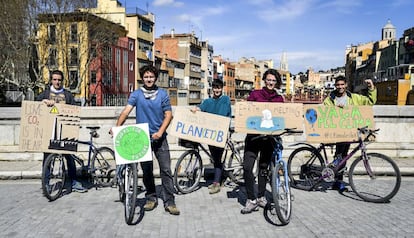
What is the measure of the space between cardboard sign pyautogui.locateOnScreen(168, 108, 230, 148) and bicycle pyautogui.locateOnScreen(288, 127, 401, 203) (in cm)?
148

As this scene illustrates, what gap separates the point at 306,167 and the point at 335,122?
98cm

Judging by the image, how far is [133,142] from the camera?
586 centimetres

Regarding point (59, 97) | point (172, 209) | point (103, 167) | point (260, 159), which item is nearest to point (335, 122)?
point (260, 159)

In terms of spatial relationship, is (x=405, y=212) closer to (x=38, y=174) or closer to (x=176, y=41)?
(x=38, y=174)

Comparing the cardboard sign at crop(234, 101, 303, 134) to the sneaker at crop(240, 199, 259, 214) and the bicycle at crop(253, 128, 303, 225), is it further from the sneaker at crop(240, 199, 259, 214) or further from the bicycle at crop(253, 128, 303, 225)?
the sneaker at crop(240, 199, 259, 214)

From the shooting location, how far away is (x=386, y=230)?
530 centimetres

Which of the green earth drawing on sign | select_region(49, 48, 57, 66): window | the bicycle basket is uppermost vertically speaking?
select_region(49, 48, 57, 66): window

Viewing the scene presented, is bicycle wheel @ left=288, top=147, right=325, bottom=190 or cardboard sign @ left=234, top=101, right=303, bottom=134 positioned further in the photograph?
bicycle wheel @ left=288, top=147, right=325, bottom=190

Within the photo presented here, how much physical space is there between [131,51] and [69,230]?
190 ft

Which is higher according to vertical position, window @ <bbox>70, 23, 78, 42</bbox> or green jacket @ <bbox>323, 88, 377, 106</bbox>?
window @ <bbox>70, 23, 78, 42</bbox>

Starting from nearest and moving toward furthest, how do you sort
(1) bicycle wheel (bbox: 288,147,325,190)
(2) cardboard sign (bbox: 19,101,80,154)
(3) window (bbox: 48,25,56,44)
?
(2) cardboard sign (bbox: 19,101,80,154), (1) bicycle wheel (bbox: 288,147,325,190), (3) window (bbox: 48,25,56,44)

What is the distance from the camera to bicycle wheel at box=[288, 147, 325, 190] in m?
7.43

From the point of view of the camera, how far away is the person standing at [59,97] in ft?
23.1

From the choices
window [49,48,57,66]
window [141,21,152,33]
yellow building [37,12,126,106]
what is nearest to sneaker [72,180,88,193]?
yellow building [37,12,126,106]
